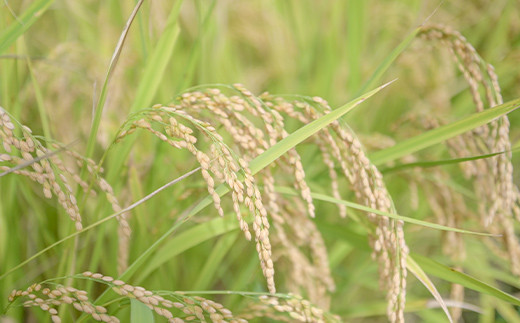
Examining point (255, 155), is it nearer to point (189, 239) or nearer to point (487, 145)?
point (189, 239)

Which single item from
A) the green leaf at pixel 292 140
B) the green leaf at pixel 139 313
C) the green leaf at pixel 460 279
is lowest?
the green leaf at pixel 139 313

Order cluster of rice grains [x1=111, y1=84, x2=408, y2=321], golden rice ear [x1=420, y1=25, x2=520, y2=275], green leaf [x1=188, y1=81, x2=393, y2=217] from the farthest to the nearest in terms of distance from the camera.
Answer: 1. golden rice ear [x1=420, y1=25, x2=520, y2=275]
2. green leaf [x1=188, y1=81, x2=393, y2=217]
3. cluster of rice grains [x1=111, y1=84, x2=408, y2=321]

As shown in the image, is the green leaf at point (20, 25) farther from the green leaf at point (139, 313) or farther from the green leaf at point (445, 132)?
the green leaf at point (445, 132)

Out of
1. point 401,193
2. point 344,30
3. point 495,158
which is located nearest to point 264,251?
point 495,158

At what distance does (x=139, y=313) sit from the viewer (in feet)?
2.91

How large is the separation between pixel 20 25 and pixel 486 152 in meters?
1.21

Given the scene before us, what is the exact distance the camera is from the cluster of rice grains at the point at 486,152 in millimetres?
1104

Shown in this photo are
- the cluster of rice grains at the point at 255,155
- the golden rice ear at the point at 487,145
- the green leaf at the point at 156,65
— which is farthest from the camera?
the green leaf at the point at 156,65

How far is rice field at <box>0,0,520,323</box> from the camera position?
→ 952mm

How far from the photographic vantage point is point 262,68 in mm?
2459

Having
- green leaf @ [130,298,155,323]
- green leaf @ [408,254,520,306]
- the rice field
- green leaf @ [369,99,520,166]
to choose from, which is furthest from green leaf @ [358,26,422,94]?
green leaf @ [130,298,155,323]

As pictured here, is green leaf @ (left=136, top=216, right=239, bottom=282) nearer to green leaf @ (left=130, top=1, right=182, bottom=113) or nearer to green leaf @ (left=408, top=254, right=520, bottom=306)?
green leaf @ (left=130, top=1, right=182, bottom=113)

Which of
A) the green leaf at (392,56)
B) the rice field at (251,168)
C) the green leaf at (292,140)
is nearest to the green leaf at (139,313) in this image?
the rice field at (251,168)

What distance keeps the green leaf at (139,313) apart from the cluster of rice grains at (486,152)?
2.59ft
